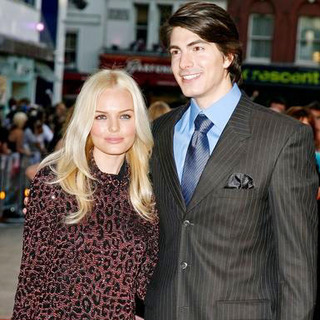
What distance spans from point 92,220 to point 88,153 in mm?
334

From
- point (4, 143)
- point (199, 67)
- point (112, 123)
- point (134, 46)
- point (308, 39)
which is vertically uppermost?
point (308, 39)

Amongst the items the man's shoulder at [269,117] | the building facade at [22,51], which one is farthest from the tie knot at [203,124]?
the building facade at [22,51]

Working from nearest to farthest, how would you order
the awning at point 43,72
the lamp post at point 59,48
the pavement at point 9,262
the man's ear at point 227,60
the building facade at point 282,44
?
the man's ear at point 227,60 → the pavement at point 9,262 → the awning at point 43,72 → the lamp post at point 59,48 → the building facade at point 282,44

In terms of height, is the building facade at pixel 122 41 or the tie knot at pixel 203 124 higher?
the building facade at pixel 122 41

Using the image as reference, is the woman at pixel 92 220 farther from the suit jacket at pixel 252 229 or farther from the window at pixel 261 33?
the window at pixel 261 33

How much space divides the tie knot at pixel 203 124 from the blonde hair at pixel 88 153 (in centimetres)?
39

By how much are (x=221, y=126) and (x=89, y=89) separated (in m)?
0.64

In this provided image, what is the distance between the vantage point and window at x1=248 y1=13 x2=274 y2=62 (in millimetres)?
26719

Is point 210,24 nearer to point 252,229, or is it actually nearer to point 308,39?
point 252,229

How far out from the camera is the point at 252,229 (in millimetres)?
2861

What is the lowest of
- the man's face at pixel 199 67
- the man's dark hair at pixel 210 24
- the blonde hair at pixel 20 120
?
the blonde hair at pixel 20 120

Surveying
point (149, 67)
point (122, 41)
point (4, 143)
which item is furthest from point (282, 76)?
point (4, 143)

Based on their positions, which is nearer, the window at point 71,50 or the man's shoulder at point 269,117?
the man's shoulder at point 269,117

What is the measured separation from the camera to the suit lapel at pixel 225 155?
2.89 m
